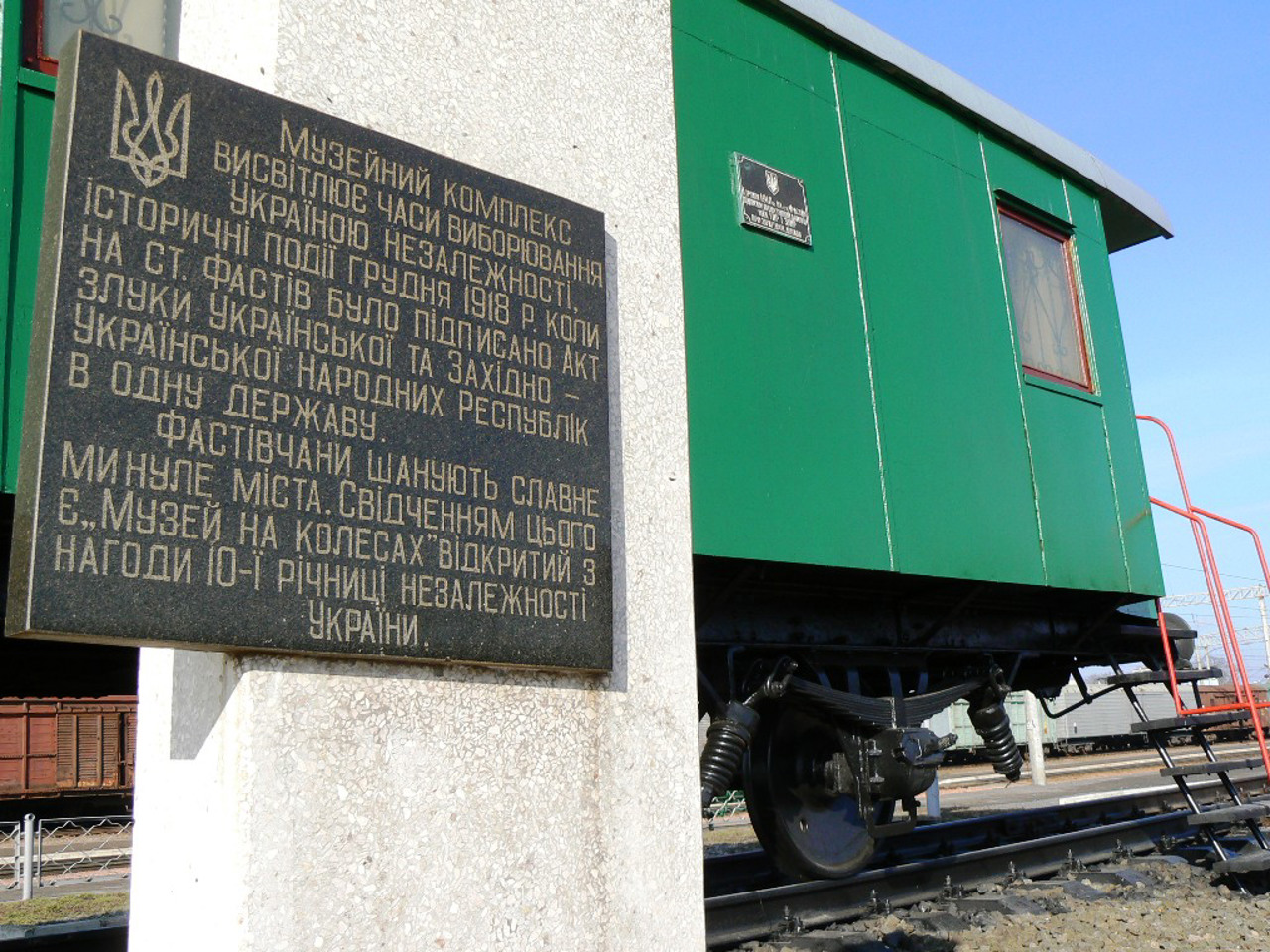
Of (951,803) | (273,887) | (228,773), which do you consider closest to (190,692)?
(228,773)

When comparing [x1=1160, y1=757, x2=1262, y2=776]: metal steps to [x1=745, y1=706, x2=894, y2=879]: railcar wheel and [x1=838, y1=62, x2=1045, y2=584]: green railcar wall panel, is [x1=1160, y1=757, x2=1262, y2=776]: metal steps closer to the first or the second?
[x1=838, y1=62, x2=1045, y2=584]: green railcar wall panel

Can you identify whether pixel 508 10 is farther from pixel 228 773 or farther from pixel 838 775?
pixel 838 775

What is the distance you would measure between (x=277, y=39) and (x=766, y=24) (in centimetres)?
316

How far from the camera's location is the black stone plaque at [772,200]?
5.05m

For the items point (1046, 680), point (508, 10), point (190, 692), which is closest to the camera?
point (190, 692)

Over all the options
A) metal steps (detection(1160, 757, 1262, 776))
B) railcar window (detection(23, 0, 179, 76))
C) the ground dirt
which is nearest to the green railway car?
the ground dirt

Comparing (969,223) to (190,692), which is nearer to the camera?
(190,692)

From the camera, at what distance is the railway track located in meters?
5.08

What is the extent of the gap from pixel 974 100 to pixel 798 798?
380 cm

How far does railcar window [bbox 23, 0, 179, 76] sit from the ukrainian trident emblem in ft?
3.60

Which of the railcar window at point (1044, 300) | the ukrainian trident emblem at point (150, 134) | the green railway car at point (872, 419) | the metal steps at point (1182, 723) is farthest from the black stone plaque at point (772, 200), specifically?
the metal steps at point (1182, 723)

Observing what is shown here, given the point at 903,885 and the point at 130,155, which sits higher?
the point at 130,155

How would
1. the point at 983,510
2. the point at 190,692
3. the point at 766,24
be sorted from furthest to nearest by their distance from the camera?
the point at 983,510, the point at 766,24, the point at 190,692

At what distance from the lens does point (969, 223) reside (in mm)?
6340
